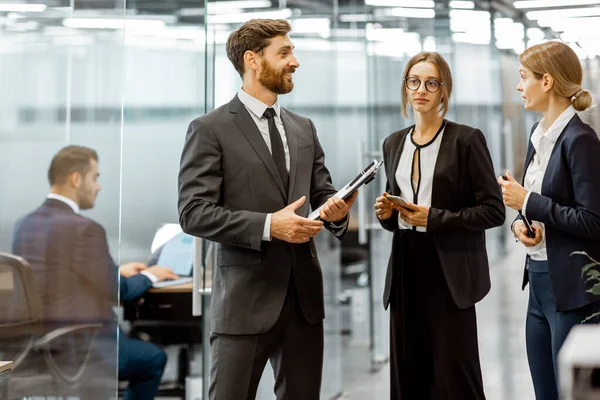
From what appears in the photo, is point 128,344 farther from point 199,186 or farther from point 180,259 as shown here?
point 199,186

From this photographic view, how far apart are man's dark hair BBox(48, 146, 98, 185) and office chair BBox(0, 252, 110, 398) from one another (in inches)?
13.1

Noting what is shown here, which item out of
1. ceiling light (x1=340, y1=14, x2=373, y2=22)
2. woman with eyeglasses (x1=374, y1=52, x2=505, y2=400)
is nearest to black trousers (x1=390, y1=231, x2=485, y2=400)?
woman with eyeglasses (x1=374, y1=52, x2=505, y2=400)

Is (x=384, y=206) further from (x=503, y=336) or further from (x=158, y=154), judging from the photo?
(x=503, y=336)

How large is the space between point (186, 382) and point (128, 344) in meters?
0.42

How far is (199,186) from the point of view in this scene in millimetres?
2371

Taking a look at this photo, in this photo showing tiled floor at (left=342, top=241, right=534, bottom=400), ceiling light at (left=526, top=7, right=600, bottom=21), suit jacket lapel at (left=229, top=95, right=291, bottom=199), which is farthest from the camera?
tiled floor at (left=342, top=241, right=534, bottom=400)

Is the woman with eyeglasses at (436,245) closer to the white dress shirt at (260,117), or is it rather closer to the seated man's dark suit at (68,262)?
the white dress shirt at (260,117)

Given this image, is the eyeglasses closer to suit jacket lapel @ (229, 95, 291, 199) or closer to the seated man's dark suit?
suit jacket lapel @ (229, 95, 291, 199)

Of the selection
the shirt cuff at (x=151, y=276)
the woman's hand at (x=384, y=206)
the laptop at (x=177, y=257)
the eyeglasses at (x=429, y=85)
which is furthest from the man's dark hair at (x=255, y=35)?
the shirt cuff at (x=151, y=276)

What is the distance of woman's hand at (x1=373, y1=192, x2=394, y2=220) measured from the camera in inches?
105

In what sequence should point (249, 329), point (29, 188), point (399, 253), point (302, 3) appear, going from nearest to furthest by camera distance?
1. point (249, 329)
2. point (399, 253)
3. point (29, 188)
4. point (302, 3)

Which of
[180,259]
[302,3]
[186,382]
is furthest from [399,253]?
[302,3]

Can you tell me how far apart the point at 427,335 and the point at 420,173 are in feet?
1.83

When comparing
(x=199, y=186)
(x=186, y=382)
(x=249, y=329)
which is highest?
(x=199, y=186)
